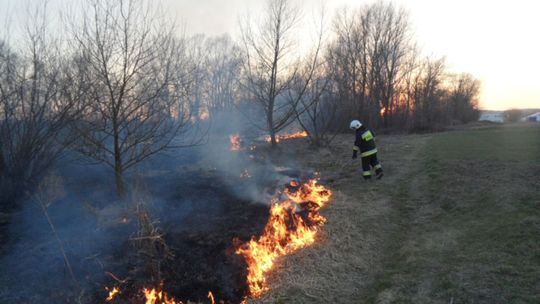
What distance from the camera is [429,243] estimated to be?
575 cm

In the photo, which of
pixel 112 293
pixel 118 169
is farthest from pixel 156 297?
pixel 118 169

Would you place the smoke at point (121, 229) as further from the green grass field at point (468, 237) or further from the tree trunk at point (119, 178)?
the green grass field at point (468, 237)

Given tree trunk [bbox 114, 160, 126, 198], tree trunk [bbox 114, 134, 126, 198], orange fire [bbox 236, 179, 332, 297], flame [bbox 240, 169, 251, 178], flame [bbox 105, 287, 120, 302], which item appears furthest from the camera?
flame [bbox 240, 169, 251, 178]

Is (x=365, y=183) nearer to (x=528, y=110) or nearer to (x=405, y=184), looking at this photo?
(x=405, y=184)

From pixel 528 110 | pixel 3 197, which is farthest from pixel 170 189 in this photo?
pixel 528 110

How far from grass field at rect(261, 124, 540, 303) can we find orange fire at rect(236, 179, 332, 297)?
24 cm

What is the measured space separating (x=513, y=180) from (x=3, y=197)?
11.8m

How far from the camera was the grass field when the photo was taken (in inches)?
171

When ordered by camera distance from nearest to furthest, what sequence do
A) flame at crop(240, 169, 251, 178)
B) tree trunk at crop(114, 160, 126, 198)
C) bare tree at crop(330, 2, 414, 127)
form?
tree trunk at crop(114, 160, 126, 198) < flame at crop(240, 169, 251, 178) < bare tree at crop(330, 2, 414, 127)

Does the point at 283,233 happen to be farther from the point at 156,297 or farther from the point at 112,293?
the point at 112,293

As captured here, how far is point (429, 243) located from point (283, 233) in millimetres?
2589

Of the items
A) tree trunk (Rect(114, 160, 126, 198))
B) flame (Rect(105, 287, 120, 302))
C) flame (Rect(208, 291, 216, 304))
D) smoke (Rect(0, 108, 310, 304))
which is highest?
tree trunk (Rect(114, 160, 126, 198))

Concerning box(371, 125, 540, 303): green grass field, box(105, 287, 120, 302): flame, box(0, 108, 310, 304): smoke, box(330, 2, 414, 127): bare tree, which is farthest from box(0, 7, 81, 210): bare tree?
box(330, 2, 414, 127): bare tree

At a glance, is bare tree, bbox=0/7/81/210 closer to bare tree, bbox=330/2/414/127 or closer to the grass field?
the grass field
